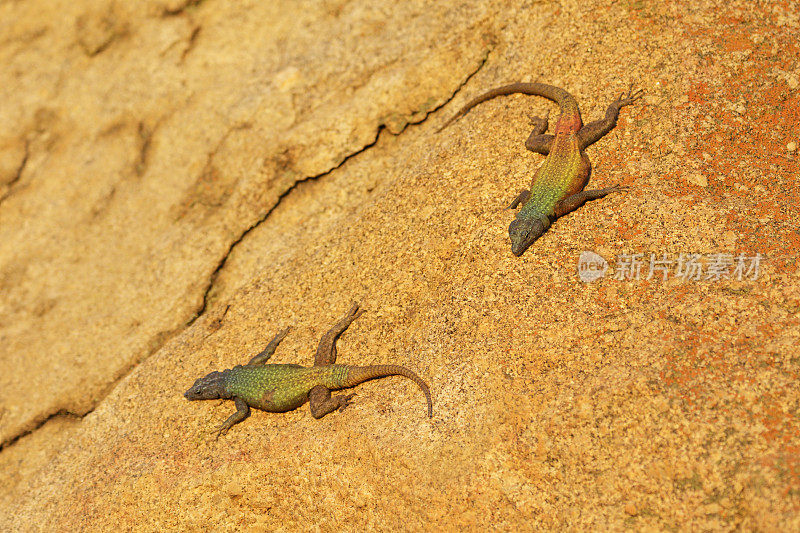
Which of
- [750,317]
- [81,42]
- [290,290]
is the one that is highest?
[81,42]

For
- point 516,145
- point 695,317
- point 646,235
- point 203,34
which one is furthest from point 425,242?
point 203,34

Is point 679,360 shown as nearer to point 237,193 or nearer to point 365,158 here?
point 365,158

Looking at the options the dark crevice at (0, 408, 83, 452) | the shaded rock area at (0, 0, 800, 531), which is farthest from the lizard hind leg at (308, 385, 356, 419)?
the dark crevice at (0, 408, 83, 452)

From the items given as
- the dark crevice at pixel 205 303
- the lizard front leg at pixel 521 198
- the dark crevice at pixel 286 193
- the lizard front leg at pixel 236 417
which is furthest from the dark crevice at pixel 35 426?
the lizard front leg at pixel 521 198

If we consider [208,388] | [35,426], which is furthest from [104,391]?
[208,388]

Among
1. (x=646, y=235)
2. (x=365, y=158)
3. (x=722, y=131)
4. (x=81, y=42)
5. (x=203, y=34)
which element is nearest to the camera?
(x=646, y=235)

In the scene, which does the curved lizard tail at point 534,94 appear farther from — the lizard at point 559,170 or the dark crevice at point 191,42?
the dark crevice at point 191,42

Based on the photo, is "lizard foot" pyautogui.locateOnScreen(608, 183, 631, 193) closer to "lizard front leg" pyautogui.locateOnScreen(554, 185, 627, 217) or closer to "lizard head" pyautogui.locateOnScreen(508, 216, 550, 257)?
"lizard front leg" pyautogui.locateOnScreen(554, 185, 627, 217)
